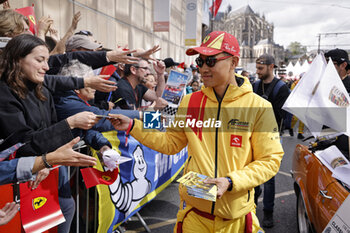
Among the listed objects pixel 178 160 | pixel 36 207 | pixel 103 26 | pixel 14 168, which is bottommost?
pixel 178 160

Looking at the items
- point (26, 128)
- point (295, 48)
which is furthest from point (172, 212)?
point (295, 48)

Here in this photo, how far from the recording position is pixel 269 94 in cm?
412

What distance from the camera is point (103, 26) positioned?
10422mm

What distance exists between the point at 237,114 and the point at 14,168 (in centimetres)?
154

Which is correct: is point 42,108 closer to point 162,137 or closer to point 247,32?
point 162,137

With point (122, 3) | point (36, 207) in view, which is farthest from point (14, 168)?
point (122, 3)

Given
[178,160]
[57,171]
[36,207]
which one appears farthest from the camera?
[178,160]

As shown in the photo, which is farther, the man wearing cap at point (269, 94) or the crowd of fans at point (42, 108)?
the man wearing cap at point (269, 94)

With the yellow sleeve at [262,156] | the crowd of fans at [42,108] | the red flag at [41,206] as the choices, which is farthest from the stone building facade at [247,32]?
the red flag at [41,206]

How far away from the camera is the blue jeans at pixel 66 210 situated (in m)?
2.40

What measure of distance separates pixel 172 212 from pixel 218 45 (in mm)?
3105

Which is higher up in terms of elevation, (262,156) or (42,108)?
(42,108)

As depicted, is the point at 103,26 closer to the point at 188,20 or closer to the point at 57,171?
the point at 57,171

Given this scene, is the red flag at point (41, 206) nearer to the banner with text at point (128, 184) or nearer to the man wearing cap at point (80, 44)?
the banner with text at point (128, 184)
